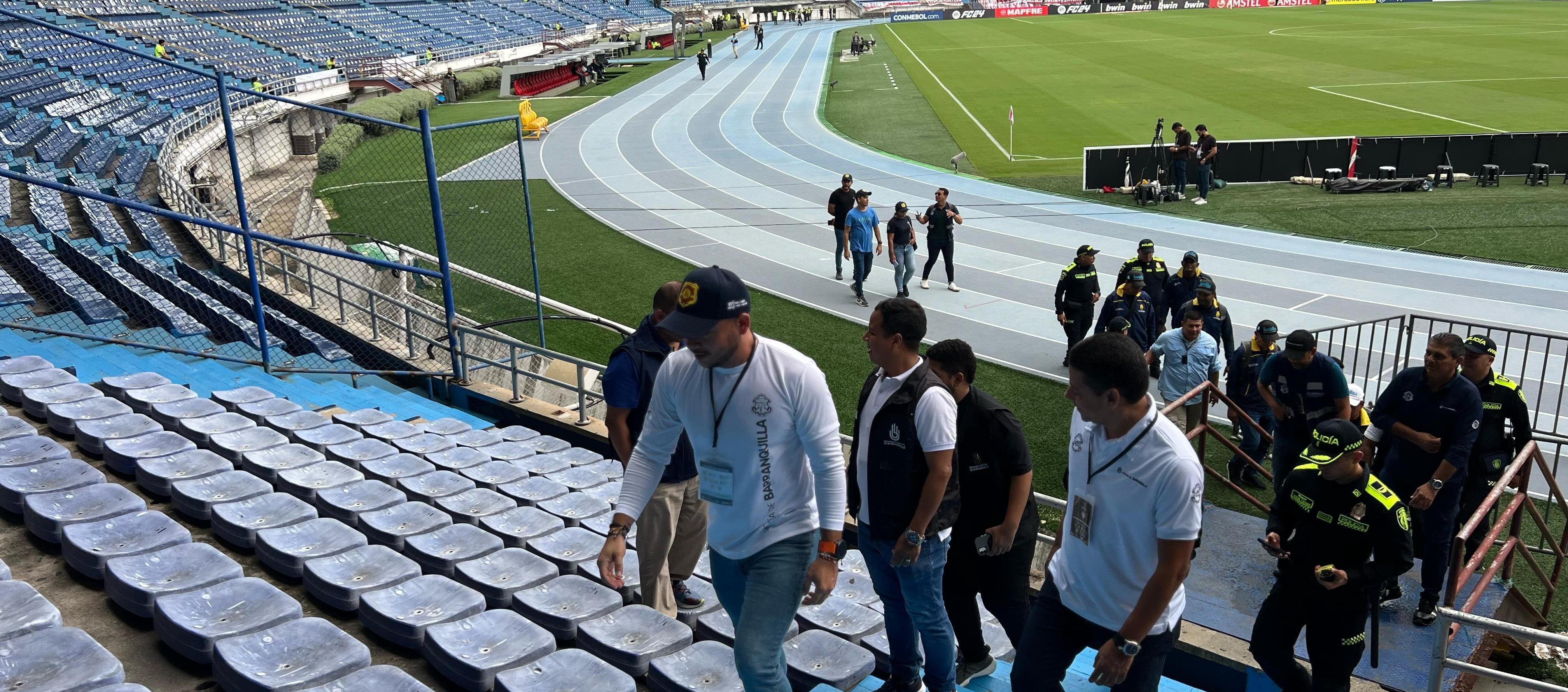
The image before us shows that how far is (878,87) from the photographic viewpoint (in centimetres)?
3944

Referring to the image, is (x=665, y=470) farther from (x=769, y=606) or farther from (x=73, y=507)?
(x=73, y=507)

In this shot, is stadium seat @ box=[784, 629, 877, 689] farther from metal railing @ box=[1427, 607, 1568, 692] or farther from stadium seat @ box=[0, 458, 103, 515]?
stadium seat @ box=[0, 458, 103, 515]

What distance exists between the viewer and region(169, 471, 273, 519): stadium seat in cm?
541

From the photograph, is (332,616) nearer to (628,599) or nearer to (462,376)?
(628,599)

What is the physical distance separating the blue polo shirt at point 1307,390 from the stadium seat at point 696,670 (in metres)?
4.32

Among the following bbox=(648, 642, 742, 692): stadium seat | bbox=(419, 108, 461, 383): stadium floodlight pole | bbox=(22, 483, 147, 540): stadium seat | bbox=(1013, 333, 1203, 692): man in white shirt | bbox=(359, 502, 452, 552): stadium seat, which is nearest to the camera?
bbox=(1013, 333, 1203, 692): man in white shirt

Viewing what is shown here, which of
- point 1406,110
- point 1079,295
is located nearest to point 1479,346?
point 1079,295

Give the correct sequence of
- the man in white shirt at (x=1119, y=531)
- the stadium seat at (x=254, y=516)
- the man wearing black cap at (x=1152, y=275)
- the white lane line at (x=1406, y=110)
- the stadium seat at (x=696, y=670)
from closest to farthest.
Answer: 1. the man in white shirt at (x=1119, y=531)
2. the stadium seat at (x=696, y=670)
3. the stadium seat at (x=254, y=516)
4. the man wearing black cap at (x=1152, y=275)
5. the white lane line at (x=1406, y=110)

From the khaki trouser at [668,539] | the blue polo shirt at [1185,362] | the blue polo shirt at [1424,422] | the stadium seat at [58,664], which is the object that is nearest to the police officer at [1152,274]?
the blue polo shirt at [1185,362]

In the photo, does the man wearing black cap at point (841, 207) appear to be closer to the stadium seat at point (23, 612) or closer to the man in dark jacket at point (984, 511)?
the man in dark jacket at point (984, 511)

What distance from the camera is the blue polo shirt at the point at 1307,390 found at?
6672 millimetres

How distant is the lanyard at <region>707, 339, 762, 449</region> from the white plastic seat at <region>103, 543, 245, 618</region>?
7.74ft

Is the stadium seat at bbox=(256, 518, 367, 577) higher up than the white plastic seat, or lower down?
lower down

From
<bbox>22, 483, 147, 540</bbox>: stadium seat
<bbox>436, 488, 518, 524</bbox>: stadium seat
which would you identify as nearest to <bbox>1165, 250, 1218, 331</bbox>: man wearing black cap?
<bbox>436, 488, 518, 524</bbox>: stadium seat
